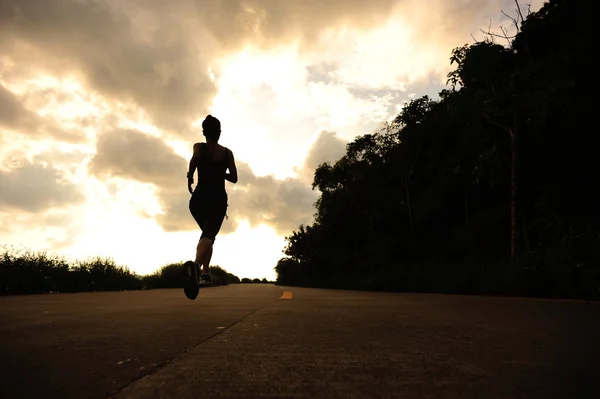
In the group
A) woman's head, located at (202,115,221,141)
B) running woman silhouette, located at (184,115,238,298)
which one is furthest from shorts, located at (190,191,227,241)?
woman's head, located at (202,115,221,141)

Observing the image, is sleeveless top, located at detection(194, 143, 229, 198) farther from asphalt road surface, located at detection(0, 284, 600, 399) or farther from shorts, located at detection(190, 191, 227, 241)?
asphalt road surface, located at detection(0, 284, 600, 399)

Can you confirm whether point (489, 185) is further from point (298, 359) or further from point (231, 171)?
point (298, 359)

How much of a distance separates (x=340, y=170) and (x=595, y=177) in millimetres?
35822

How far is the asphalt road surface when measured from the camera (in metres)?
2.47

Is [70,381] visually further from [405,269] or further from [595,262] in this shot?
[405,269]

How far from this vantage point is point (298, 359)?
3338mm

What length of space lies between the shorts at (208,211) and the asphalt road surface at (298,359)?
5.73 feet

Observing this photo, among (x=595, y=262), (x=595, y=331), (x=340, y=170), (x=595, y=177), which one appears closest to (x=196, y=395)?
(x=595, y=331)

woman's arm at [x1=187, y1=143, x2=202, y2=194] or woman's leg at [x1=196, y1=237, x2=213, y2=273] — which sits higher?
woman's arm at [x1=187, y1=143, x2=202, y2=194]

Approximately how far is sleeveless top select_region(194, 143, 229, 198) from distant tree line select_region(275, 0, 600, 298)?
1070 cm

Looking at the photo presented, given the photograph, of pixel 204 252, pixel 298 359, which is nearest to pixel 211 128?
pixel 204 252

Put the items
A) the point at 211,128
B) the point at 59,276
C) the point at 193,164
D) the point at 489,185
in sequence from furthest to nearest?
the point at 489,185 < the point at 59,276 < the point at 211,128 < the point at 193,164

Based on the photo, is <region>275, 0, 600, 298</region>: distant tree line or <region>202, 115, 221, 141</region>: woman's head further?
<region>275, 0, 600, 298</region>: distant tree line

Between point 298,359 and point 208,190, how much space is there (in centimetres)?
→ 417
